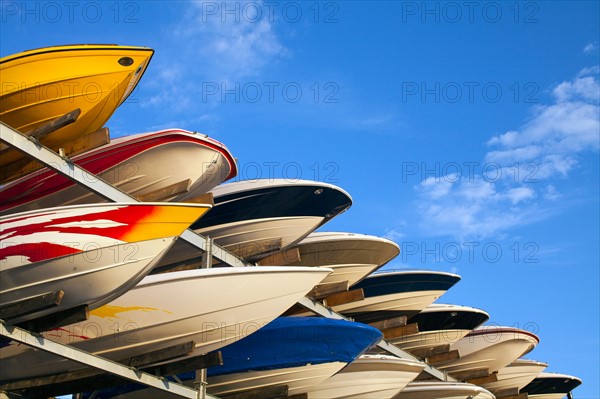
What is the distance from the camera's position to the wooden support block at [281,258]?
1556 centimetres

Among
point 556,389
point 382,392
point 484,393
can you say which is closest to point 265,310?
point 382,392

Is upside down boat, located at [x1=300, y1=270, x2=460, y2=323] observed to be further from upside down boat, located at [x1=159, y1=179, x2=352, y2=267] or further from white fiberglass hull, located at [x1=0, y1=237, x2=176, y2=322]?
white fiberglass hull, located at [x1=0, y1=237, x2=176, y2=322]

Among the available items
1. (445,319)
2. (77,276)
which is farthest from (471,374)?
(77,276)

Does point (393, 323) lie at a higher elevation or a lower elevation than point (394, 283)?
lower

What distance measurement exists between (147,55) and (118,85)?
0.63m

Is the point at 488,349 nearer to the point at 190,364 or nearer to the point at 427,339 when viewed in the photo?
the point at 427,339

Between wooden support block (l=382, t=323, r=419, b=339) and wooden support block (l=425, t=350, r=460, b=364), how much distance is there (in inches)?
92.3

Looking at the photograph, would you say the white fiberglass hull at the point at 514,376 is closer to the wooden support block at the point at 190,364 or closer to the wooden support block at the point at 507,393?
the wooden support block at the point at 507,393

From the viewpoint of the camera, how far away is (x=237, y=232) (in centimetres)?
1574

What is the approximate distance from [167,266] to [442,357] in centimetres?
872

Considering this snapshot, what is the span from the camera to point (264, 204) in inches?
621

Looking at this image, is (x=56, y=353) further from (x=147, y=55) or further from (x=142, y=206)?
(x=147, y=55)

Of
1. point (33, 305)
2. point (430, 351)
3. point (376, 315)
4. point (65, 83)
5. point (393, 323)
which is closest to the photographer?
point (33, 305)

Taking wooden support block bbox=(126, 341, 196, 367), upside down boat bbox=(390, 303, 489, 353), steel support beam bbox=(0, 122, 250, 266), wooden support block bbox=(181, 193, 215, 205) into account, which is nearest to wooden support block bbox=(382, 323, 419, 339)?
upside down boat bbox=(390, 303, 489, 353)
